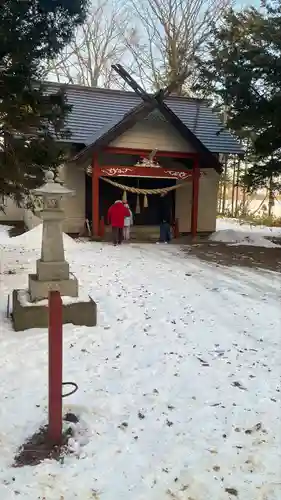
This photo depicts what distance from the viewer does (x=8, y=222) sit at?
55.5 feet

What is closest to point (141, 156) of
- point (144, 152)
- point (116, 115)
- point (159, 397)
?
point (144, 152)

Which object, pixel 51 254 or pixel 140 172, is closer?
pixel 51 254

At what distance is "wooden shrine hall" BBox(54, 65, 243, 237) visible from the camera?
1391 centimetres

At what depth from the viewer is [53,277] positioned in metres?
5.79

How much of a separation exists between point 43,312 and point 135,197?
1126 cm

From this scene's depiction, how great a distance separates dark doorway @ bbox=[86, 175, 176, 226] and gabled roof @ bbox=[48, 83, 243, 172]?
1.92 meters

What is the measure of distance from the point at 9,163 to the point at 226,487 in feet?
19.7

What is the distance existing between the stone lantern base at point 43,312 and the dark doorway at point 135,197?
10048mm

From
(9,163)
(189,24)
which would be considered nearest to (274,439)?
(9,163)

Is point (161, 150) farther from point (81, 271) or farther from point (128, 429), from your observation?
point (128, 429)

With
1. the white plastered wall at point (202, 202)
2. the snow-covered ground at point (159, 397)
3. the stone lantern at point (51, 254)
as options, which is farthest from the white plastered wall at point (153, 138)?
the stone lantern at point (51, 254)

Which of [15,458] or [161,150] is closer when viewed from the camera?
[15,458]

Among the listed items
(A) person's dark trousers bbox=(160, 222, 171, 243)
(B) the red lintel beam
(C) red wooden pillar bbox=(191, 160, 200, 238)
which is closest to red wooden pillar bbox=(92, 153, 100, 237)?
(B) the red lintel beam

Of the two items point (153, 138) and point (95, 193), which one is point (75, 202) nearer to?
point (95, 193)
